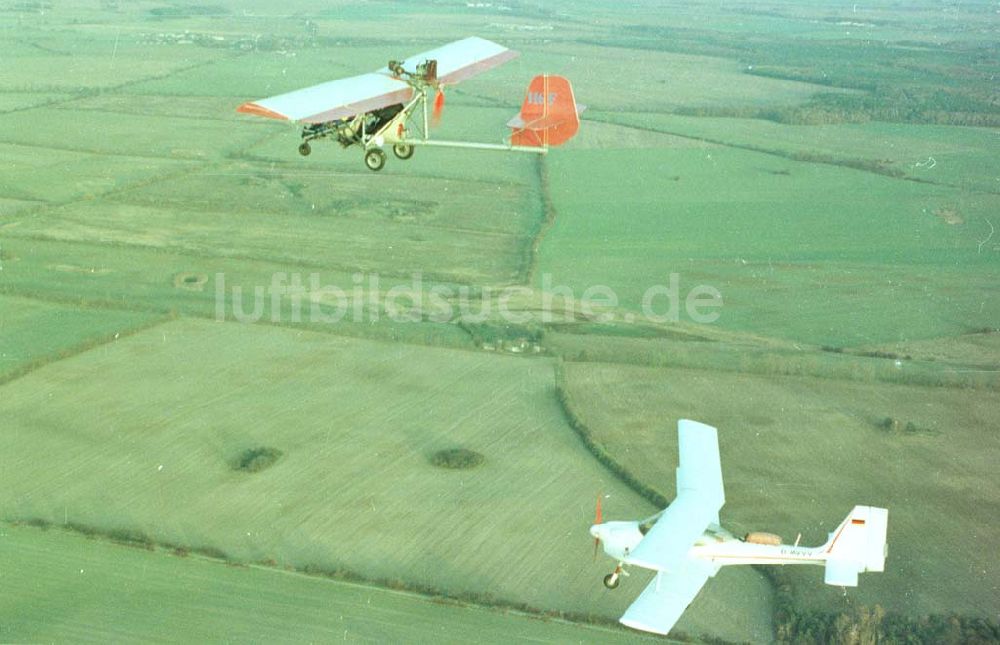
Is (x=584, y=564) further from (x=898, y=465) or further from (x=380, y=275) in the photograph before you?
(x=380, y=275)

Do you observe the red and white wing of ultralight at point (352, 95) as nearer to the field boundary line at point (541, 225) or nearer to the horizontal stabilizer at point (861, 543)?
the horizontal stabilizer at point (861, 543)

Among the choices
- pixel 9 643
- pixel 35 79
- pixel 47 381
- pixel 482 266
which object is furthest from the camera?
pixel 35 79

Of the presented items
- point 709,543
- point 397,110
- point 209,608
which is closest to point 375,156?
point 397,110

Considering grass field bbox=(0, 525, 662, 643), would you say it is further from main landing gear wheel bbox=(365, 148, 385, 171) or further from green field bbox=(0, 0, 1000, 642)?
main landing gear wheel bbox=(365, 148, 385, 171)

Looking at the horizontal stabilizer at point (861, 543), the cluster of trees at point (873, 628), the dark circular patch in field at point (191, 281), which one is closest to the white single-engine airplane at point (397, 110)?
the horizontal stabilizer at point (861, 543)

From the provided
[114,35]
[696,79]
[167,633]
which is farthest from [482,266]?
[114,35]

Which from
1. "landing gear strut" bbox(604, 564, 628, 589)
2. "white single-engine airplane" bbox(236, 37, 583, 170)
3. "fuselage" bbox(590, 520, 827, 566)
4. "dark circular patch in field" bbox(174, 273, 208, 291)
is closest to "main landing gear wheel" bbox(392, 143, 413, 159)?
"white single-engine airplane" bbox(236, 37, 583, 170)

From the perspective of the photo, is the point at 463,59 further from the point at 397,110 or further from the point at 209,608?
the point at 209,608
